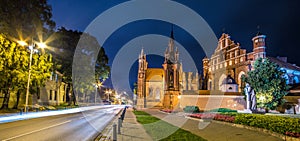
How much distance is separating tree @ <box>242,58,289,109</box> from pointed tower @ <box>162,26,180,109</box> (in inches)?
841

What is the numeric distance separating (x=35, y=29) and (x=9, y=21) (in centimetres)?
344

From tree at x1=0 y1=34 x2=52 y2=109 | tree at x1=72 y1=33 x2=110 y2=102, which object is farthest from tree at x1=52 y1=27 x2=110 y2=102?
tree at x1=0 y1=34 x2=52 y2=109

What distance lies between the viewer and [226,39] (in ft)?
206

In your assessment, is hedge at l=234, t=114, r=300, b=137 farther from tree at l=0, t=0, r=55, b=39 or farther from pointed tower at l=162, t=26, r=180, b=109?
pointed tower at l=162, t=26, r=180, b=109

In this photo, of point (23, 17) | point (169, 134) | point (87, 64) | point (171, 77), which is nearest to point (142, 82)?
point (171, 77)

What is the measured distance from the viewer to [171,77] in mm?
60750

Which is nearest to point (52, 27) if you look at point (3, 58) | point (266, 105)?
point (3, 58)

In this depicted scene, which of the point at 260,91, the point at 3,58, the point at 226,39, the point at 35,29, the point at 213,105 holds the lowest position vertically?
the point at 213,105

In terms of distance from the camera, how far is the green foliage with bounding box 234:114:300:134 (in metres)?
10.2

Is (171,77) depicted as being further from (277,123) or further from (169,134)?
(277,123)

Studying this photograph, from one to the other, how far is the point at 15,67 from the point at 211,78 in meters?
53.0

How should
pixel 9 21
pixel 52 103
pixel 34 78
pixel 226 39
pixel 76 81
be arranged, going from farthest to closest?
pixel 226 39 → pixel 52 103 → pixel 76 81 → pixel 34 78 → pixel 9 21

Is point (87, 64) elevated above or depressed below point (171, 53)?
below

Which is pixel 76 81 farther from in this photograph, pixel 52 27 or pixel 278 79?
pixel 278 79
